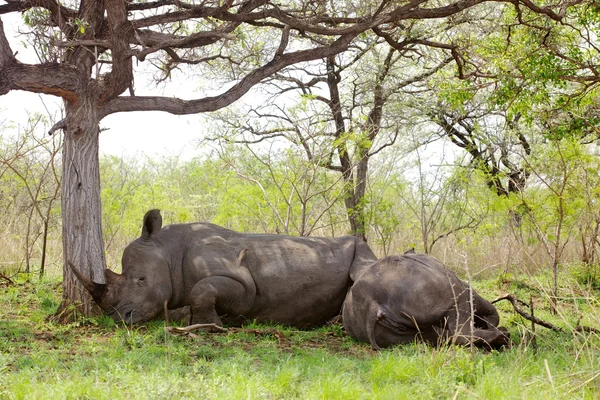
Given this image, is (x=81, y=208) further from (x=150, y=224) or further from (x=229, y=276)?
(x=229, y=276)

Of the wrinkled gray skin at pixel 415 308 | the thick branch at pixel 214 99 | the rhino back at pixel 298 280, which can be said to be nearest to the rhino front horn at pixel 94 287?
the rhino back at pixel 298 280

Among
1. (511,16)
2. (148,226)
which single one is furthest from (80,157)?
(511,16)

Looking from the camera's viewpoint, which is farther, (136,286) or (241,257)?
(241,257)

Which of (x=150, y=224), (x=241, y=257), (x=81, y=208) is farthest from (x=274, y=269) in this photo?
(x=81, y=208)

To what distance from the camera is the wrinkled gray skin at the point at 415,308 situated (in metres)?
6.66

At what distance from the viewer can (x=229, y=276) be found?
801 cm

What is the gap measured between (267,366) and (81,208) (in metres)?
3.77

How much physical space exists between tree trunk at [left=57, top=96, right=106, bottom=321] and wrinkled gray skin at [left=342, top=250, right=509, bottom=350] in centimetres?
327

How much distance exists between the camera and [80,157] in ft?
27.4

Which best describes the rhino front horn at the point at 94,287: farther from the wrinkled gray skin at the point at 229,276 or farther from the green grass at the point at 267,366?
the green grass at the point at 267,366

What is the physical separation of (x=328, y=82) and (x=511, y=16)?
6.23 meters

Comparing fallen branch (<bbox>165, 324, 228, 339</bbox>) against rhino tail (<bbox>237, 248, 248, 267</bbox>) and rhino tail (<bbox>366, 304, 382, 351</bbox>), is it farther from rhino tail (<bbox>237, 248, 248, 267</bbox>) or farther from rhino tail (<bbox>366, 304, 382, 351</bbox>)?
rhino tail (<bbox>366, 304, 382, 351</bbox>)

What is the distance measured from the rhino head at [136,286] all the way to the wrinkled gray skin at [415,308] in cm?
233

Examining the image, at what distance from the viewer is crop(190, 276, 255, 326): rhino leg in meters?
7.67
